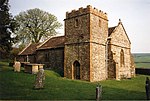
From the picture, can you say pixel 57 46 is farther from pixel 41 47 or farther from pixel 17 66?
pixel 17 66

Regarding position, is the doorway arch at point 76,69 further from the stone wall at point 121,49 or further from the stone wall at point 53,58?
the stone wall at point 121,49

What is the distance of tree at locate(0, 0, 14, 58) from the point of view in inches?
1030

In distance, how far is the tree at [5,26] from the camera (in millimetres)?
26172

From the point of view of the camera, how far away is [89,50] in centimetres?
2619

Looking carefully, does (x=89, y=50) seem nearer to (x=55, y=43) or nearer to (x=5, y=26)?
(x=55, y=43)

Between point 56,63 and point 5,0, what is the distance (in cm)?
1139

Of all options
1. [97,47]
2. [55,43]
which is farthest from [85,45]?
[55,43]

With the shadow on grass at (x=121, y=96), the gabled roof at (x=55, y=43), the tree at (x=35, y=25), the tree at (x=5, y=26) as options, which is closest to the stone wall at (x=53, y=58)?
the gabled roof at (x=55, y=43)

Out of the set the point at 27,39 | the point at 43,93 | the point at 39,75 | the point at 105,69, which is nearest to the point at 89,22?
the point at 105,69

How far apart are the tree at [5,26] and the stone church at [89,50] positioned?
710cm

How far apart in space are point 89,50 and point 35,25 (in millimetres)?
30890

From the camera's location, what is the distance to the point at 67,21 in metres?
29.3

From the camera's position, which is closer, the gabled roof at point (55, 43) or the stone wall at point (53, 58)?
the stone wall at point (53, 58)

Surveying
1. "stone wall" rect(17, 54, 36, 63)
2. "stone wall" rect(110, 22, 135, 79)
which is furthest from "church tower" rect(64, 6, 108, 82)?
"stone wall" rect(17, 54, 36, 63)
